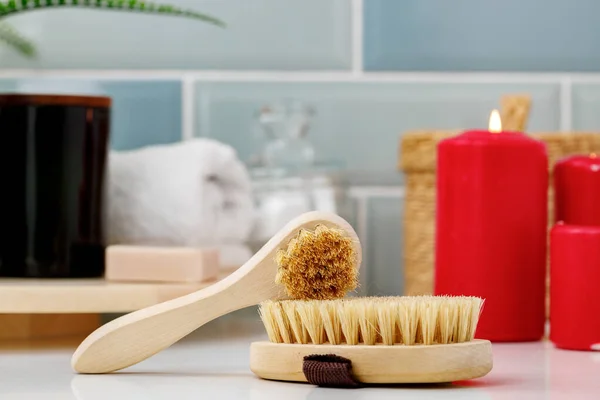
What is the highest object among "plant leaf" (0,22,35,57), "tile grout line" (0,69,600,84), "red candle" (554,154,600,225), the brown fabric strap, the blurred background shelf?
"plant leaf" (0,22,35,57)

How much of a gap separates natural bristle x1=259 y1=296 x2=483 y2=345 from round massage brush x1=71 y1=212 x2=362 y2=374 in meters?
0.02

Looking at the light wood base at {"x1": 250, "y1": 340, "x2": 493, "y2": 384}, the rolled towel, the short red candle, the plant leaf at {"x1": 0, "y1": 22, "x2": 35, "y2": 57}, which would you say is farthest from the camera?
the plant leaf at {"x1": 0, "y1": 22, "x2": 35, "y2": 57}

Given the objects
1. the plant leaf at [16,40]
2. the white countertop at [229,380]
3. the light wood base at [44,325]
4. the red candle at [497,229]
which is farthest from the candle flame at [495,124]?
the plant leaf at [16,40]

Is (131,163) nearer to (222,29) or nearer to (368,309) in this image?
(222,29)

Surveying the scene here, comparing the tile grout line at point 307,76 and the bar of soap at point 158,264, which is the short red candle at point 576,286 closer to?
the bar of soap at point 158,264

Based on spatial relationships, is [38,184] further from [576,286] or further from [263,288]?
[576,286]

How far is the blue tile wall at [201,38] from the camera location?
3.78ft

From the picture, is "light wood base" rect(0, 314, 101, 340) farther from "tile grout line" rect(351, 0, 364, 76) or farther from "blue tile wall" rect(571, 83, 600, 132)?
"blue tile wall" rect(571, 83, 600, 132)

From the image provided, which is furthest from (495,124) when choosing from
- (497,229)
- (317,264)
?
(317,264)

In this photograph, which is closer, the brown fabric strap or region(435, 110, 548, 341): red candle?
the brown fabric strap

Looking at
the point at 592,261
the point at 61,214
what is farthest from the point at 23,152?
the point at 592,261

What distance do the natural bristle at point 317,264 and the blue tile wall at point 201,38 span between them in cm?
59

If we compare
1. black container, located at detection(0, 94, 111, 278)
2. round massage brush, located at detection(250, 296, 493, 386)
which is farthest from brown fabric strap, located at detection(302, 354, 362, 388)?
black container, located at detection(0, 94, 111, 278)

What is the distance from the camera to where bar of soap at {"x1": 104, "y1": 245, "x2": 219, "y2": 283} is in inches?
31.0
